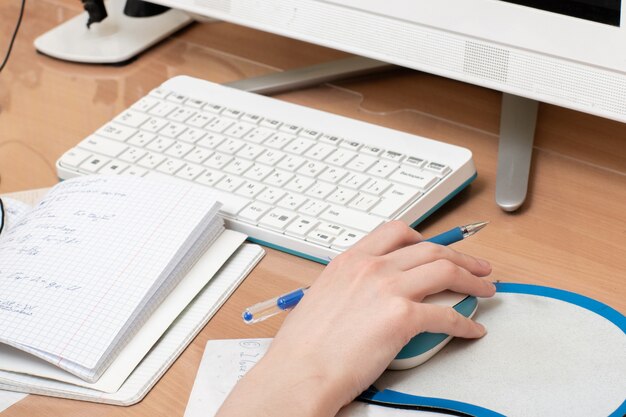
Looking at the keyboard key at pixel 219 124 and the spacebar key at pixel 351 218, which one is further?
the keyboard key at pixel 219 124

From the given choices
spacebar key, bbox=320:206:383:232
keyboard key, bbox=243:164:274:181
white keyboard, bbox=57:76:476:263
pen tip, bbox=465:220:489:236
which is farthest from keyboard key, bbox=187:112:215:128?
pen tip, bbox=465:220:489:236

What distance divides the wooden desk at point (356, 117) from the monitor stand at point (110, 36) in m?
→ 0.01

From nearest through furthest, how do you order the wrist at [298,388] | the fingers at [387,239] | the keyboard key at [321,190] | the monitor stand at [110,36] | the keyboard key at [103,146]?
1. the wrist at [298,388]
2. the fingers at [387,239]
3. the keyboard key at [321,190]
4. the keyboard key at [103,146]
5. the monitor stand at [110,36]

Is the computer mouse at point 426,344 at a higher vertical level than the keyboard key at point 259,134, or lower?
lower

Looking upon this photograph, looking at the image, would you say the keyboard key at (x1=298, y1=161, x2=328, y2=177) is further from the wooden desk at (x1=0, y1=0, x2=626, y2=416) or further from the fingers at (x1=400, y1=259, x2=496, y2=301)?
the fingers at (x1=400, y1=259, x2=496, y2=301)

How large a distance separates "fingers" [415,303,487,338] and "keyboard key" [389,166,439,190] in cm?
17

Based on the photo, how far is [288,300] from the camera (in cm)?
69

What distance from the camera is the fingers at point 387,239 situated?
67 centimetres

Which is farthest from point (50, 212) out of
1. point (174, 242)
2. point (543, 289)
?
point (543, 289)

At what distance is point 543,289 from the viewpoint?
680 millimetres

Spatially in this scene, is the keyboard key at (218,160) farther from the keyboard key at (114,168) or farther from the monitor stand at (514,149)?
the monitor stand at (514,149)

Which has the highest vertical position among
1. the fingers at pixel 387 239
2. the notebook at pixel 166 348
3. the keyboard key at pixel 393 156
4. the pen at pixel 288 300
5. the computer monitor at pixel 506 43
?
the computer monitor at pixel 506 43

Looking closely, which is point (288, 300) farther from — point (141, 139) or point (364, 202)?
point (141, 139)

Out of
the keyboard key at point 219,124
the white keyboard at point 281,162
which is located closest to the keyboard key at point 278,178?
the white keyboard at point 281,162
